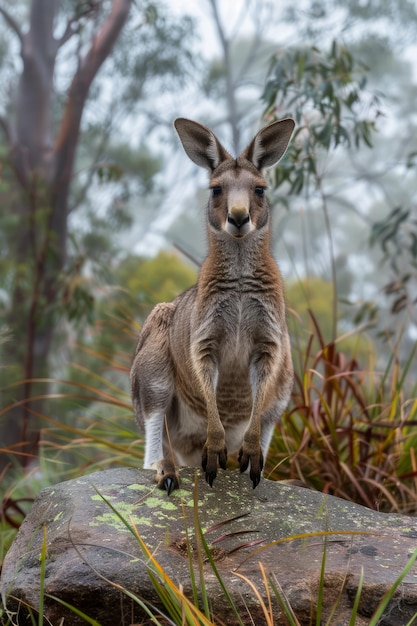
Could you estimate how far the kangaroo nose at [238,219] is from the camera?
302cm

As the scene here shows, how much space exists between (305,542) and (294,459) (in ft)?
4.22

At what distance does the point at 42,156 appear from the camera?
10.3m

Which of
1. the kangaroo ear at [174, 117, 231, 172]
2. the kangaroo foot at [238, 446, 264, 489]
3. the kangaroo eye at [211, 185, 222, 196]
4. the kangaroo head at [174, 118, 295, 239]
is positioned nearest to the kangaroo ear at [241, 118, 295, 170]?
the kangaroo head at [174, 118, 295, 239]

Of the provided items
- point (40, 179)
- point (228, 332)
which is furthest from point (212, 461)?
point (40, 179)

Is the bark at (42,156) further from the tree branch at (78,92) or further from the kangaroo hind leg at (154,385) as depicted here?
the kangaroo hind leg at (154,385)

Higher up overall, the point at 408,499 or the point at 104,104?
the point at 104,104

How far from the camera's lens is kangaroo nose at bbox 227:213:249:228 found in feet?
9.91

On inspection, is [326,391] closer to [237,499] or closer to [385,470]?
[385,470]

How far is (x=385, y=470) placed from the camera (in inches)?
163

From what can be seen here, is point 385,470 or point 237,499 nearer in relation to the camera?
point 237,499

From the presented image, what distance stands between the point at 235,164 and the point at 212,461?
1.25 meters

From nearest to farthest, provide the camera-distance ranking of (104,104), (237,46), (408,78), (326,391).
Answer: (326,391), (104,104), (408,78), (237,46)

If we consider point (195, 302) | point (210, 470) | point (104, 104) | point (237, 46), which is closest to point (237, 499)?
point (210, 470)

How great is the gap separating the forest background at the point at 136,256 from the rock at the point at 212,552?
600 mm
